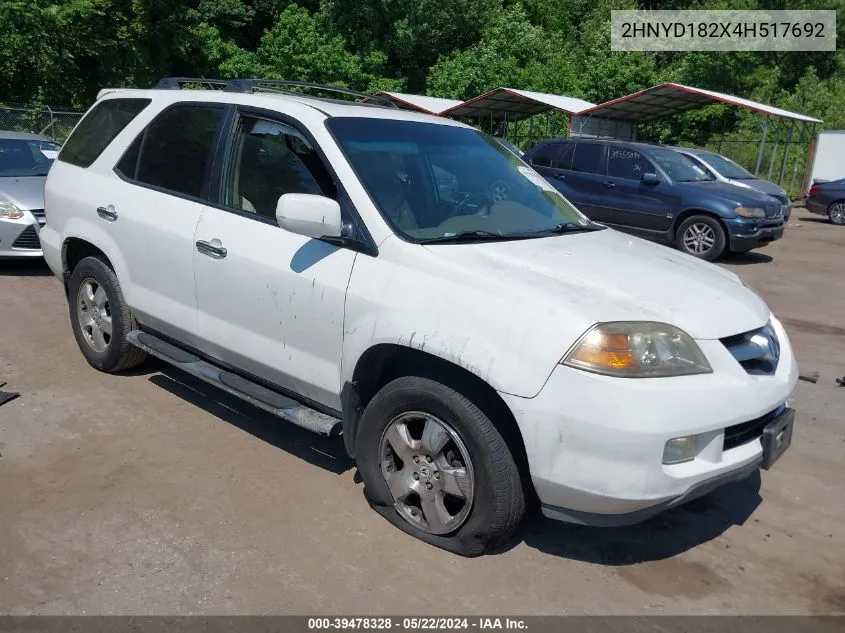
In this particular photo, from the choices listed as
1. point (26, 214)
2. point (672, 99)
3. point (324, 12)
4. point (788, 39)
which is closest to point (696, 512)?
point (26, 214)

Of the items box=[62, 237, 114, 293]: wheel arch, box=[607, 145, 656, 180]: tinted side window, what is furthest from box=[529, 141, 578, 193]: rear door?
box=[62, 237, 114, 293]: wheel arch

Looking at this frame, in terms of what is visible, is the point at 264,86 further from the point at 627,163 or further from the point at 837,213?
the point at 837,213

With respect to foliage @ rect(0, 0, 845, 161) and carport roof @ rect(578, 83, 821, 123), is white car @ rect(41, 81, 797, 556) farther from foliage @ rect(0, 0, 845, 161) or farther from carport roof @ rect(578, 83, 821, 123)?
foliage @ rect(0, 0, 845, 161)

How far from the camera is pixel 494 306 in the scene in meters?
2.98

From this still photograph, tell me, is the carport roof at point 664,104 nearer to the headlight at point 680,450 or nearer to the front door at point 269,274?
the front door at point 269,274

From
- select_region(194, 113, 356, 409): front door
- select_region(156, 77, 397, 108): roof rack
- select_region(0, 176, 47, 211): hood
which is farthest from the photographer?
select_region(0, 176, 47, 211): hood

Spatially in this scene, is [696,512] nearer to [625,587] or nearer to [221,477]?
[625,587]

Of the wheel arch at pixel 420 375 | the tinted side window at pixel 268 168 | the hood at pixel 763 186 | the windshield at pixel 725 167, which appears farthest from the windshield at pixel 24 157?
the hood at pixel 763 186

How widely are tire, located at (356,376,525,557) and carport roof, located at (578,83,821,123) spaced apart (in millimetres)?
19868

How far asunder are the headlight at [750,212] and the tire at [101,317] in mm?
9524

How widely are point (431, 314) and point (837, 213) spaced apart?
18.8 meters

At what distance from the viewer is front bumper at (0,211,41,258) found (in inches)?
315

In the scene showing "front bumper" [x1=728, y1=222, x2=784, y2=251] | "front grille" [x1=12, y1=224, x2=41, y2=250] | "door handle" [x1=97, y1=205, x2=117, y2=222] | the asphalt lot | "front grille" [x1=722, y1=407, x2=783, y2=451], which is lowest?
the asphalt lot

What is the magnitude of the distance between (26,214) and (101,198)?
3957 mm
